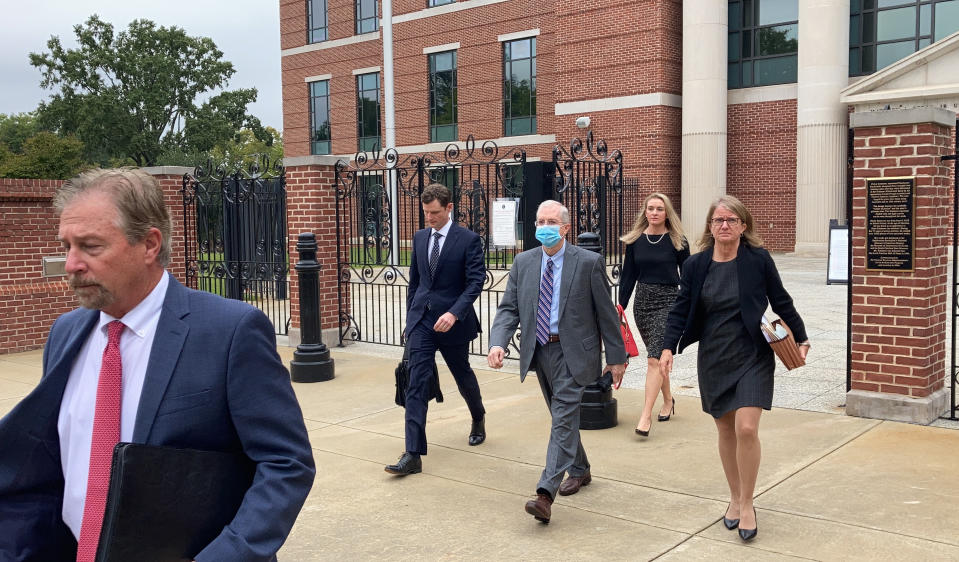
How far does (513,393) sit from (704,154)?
64.9 ft

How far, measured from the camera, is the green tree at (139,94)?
1891 inches

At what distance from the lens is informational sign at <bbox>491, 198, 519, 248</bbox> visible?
33.0 ft

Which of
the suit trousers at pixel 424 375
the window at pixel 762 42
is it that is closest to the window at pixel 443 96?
the window at pixel 762 42

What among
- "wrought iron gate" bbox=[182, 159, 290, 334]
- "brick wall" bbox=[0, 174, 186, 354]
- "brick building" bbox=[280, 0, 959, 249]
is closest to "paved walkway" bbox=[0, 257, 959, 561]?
"brick wall" bbox=[0, 174, 186, 354]

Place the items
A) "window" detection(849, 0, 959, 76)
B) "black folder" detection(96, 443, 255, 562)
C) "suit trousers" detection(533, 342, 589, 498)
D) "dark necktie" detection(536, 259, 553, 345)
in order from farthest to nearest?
1. "window" detection(849, 0, 959, 76)
2. "dark necktie" detection(536, 259, 553, 345)
3. "suit trousers" detection(533, 342, 589, 498)
4. "black folder" detection(96, 443, 255, 562)

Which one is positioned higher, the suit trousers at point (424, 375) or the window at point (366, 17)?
the window at point (366, 17)

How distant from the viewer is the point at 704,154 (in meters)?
26.6

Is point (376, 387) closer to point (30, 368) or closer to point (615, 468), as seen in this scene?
point (615, 468)

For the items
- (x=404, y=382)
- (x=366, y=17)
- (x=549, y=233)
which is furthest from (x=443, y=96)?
(x=549, y=233)

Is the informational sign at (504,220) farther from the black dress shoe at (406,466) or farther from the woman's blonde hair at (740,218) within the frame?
the woman's blonde hair at (740,218)

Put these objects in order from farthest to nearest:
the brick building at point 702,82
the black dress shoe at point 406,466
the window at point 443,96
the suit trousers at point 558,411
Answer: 1. the window at point 443,96
2. the brick building at point 702,82
3. the black dress shoe at point 406,466
4. the suit trousers at point 558,411

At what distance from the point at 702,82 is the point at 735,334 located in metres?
22.9

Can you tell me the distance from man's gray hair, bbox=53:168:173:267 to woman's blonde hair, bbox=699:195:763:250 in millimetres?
3392

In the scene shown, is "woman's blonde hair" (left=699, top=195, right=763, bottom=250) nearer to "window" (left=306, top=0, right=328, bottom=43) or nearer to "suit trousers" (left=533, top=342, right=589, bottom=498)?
"suit trousers" (left=533, top=342, right=589, bottom=498)
